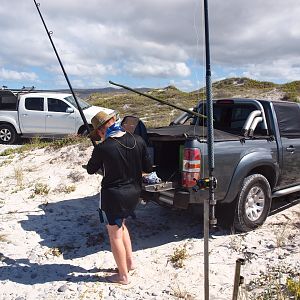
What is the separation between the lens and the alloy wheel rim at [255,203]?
19.3ft

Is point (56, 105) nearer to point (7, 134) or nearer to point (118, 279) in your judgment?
point (7, 134)

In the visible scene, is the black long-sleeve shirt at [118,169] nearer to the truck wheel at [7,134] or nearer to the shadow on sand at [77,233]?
the shadow on sand at [77,233]

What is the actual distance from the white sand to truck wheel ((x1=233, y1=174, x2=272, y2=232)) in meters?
0.16

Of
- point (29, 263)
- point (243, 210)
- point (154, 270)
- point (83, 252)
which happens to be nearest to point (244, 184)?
point (243, 210)

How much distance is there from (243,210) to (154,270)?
158 cm

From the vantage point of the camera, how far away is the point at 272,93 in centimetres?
2667

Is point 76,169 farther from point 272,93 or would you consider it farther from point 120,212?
point 272,93

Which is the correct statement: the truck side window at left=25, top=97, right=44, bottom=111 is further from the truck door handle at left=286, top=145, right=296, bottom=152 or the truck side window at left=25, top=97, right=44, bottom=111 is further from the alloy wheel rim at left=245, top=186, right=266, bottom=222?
the alloy wheel rim at left=245, top=186, right=266, bottom=222

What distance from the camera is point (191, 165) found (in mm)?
5055

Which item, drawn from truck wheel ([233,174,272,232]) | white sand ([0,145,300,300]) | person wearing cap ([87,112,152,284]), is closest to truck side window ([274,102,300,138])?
truck wheel ([233,174,272,232])

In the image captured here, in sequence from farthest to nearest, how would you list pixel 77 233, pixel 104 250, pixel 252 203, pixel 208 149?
pixel 77 233
pixel 252 203
pixel 104 250
pixel 208 149

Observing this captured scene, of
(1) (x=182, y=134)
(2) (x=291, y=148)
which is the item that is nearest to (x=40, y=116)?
(2) (x=291, y=148)

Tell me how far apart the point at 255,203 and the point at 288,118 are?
1.56m

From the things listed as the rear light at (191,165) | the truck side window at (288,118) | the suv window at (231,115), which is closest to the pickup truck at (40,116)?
the suv window at (231,115)
